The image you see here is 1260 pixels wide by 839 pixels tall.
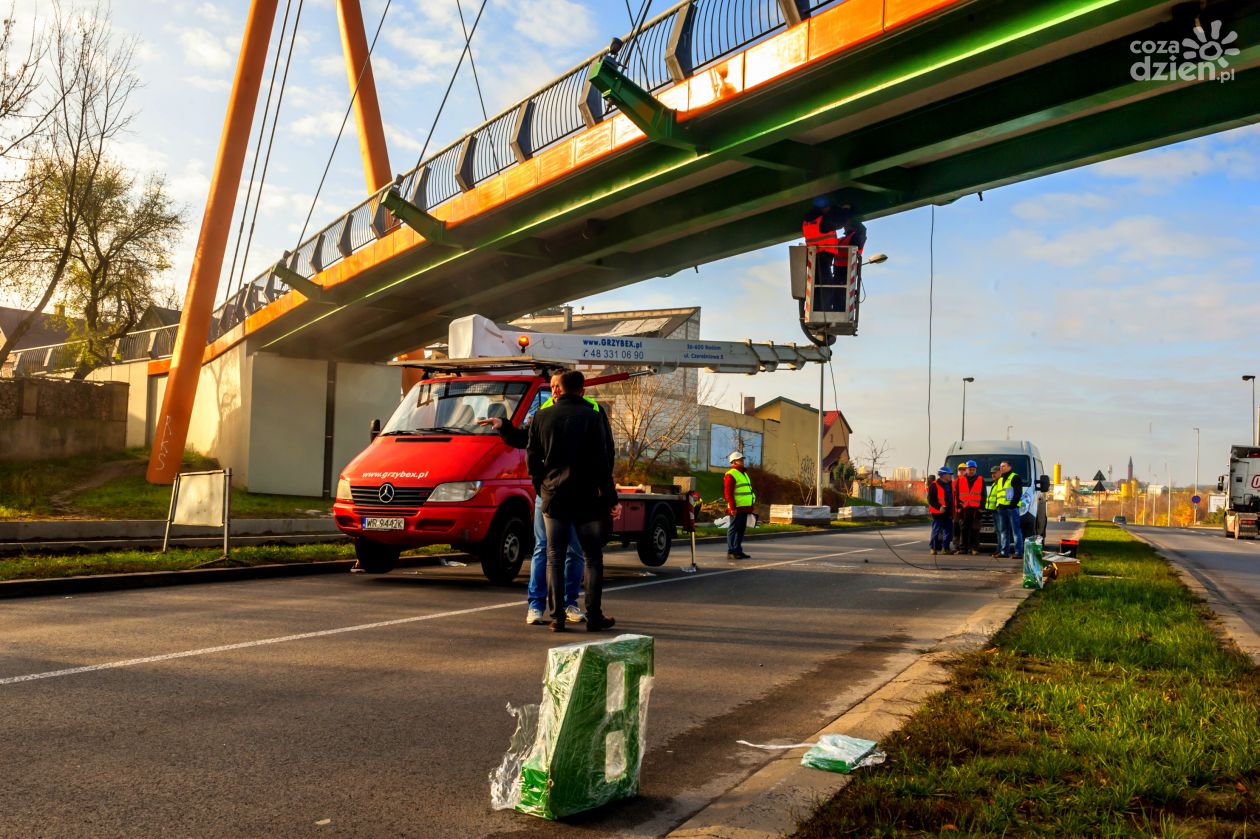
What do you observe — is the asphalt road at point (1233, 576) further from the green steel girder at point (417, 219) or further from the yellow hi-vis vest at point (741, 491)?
the green steel girder at point (417, 219)

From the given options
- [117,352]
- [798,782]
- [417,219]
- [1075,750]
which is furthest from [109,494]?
[1075,750]

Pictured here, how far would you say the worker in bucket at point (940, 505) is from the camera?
1919 cm

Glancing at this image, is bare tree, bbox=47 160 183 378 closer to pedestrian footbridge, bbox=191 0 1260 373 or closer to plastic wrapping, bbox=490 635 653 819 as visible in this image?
pedestrian footbridge, bbox=191 0 1260 373

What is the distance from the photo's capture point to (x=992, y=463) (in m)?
21.6

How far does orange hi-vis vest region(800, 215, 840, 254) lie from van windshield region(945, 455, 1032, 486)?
→ 25.1ft

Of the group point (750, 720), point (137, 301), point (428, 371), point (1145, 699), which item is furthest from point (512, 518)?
point (137, 301)

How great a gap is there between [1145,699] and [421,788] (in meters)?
3.56

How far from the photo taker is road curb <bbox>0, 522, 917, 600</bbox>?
9.40 meters

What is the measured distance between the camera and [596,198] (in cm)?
1614

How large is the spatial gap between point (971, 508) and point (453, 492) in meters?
13.1

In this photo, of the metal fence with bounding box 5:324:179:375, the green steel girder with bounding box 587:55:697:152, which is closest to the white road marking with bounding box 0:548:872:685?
the green steel girder with bounding box 587:55:697:152

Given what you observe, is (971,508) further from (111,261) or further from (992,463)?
(111,261)

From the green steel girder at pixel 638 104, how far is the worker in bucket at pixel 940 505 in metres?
9.08

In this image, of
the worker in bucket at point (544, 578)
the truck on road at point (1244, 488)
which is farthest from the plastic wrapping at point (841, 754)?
the truck on road at point (1244, 488)
